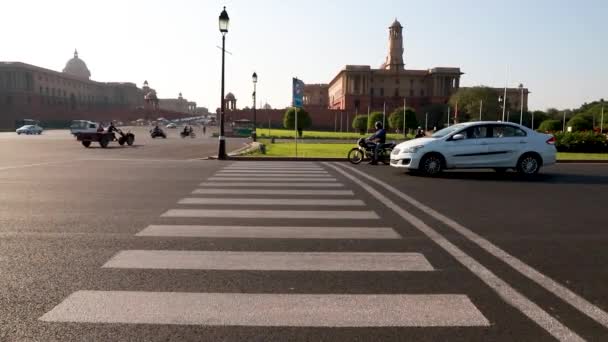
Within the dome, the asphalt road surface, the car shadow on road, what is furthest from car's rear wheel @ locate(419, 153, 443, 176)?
the dome

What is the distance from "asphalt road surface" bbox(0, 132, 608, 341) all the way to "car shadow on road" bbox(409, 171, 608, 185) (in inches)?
125

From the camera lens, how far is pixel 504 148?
43.8 feet

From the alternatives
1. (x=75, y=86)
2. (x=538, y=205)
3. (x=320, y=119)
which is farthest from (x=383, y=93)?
(x=538, y=205)

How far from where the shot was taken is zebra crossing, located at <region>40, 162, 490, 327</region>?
137 inches

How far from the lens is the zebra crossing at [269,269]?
137 inches

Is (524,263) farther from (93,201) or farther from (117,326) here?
(93,201)

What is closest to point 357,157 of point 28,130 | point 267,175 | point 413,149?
point 413,149

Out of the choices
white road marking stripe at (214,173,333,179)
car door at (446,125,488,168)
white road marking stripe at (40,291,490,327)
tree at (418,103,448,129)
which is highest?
tree at (418,103,448,129)

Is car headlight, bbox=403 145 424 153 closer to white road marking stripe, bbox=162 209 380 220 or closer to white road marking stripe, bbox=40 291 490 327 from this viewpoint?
white road marking stripe, bbox=162 209 380 220

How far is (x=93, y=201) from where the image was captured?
27.2ft

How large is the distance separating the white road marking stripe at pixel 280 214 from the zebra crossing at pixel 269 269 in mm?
15

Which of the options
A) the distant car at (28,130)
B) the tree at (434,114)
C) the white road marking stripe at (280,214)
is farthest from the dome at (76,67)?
the white road marking stripe at (280,214)

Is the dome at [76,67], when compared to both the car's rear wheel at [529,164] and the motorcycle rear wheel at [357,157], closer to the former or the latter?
the motorcycle rear wheel at [357,157]

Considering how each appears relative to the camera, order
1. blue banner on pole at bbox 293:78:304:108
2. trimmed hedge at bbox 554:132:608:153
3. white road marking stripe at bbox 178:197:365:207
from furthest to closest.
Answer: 1. trimmed hedge at bbox 554:132:608:153
2. blue banner on pole at bbox 293:78:304:108
3. white road marking stripe at bbox 178:197:365:207
